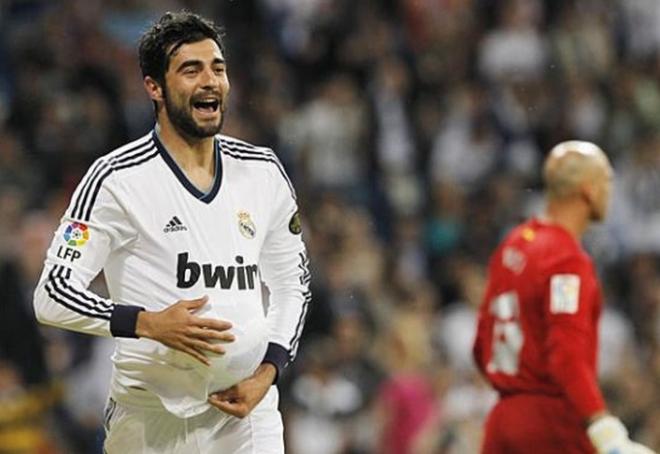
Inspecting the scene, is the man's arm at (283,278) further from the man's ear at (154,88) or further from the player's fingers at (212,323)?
the man's ear at (154,88)

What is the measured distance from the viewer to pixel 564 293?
684 centimetres

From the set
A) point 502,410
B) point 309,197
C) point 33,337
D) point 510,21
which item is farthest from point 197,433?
point 510,21

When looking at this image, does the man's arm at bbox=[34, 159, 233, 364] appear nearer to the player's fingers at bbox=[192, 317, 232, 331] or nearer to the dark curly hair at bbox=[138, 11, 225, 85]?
the player's fingers at bbox=[192, 317, 232, 331]

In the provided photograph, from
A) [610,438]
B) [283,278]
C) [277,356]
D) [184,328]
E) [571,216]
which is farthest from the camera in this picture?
[571,216]

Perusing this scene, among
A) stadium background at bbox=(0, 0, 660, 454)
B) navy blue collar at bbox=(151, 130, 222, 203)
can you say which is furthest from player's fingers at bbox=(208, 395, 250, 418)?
stadium background at bbox=(0, 0, 660, 454)

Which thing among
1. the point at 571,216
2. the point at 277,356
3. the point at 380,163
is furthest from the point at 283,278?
the point at 380,163

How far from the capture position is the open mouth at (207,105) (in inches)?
217

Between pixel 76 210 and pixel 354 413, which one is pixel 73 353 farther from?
pixel 76 210

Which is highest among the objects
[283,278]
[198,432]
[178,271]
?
[178,271]

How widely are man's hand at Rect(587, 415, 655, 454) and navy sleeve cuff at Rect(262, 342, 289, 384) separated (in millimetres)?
1465

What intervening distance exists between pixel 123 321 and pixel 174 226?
1.15ft

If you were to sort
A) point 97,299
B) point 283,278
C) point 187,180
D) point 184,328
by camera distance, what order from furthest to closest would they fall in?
1. point 283,278
2. point 187,180
3. point 97,299
4. point 184,328

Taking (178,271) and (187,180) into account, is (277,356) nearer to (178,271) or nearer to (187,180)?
(178,271)

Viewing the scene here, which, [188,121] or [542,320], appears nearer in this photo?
[188,121]
